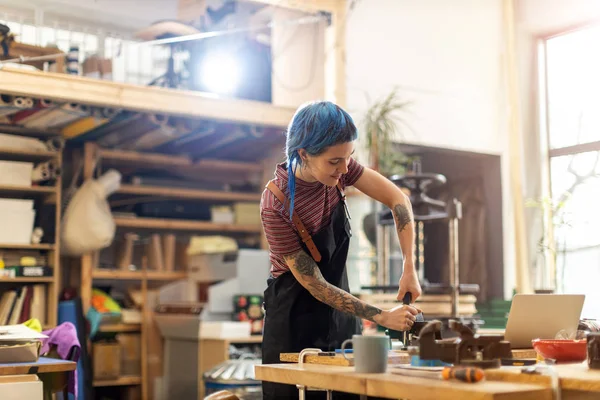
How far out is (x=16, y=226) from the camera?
6078 mm

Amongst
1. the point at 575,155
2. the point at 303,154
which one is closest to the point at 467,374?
the point at 303,154

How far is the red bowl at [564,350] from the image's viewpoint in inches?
85.6

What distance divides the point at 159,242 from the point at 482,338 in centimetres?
544

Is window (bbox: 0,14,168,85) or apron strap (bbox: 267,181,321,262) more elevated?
window (bbox: 0,14,168,85)

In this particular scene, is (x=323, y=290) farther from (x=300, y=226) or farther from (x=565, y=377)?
(x=565, y=377)

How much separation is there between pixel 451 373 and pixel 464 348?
0.49 feet

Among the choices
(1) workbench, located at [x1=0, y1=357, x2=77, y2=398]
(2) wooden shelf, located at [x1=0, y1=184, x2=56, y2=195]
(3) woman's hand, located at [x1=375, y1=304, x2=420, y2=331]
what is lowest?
(1) workbench, located at [x1=0, y1=357, x2=77, y2=398]

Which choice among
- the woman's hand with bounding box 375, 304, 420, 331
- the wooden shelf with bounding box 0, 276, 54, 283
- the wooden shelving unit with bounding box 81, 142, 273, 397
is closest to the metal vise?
the woman's hand with bounding box 375, 304, 420, 331

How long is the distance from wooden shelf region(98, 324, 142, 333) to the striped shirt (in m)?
4.08

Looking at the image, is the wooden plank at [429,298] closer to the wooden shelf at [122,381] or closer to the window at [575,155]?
the window at [575,155]

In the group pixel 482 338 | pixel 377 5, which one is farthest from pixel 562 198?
pixel 482 338

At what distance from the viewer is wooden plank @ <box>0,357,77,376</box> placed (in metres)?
3.07

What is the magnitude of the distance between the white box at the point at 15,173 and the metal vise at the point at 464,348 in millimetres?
4802

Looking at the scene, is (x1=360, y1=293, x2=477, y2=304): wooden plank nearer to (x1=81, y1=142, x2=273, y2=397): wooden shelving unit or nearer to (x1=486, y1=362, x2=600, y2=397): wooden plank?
(x1=81, y1=142, x2=273, y2=397): wooden shelving unit
